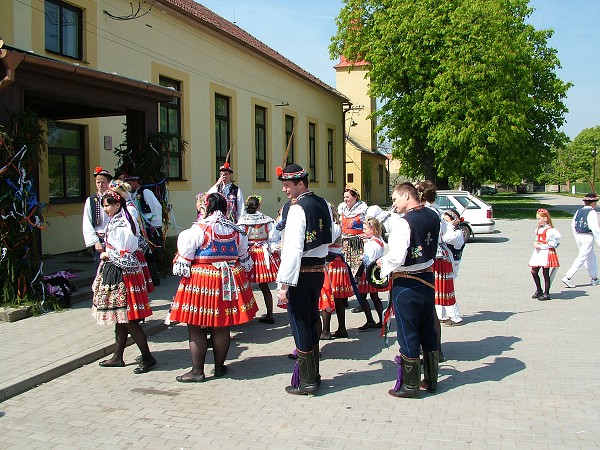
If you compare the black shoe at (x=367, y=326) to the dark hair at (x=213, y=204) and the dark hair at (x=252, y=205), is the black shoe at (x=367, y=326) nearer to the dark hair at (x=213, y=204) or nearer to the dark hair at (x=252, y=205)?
the dark hair at (x=252, y=205)

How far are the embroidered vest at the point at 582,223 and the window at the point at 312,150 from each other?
62.1 feet

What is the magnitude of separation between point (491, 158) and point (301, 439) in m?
27.3

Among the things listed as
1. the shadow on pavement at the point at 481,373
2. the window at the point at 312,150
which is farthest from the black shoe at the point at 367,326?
the window at the point at 312,150

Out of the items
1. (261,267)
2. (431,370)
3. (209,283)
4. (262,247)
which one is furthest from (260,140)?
(431,370)

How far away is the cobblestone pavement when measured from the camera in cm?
445

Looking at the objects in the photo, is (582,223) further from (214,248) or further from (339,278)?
(214,248)

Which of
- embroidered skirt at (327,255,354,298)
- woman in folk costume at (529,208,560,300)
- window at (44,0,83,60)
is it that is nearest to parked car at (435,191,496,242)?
woman in folk costume at (529,208,560,300)

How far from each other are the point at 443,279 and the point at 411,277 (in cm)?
209

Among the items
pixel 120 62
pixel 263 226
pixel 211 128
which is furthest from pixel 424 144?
pixel 263 226

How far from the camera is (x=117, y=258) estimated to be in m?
5.86

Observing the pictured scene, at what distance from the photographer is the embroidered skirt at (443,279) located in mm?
7148

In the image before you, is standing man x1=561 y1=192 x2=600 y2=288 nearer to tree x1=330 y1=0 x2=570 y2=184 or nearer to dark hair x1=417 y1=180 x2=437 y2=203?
dark hair x1=417 y1=180 x2=437 y2=203

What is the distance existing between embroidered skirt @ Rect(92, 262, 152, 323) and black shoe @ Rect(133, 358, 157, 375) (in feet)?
1.74

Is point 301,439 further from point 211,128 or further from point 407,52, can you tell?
point 407,52
